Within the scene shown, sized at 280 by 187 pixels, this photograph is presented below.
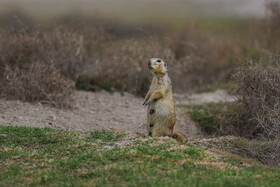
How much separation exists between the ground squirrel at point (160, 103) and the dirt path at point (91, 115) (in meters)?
2.08

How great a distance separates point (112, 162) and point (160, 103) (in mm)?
1592

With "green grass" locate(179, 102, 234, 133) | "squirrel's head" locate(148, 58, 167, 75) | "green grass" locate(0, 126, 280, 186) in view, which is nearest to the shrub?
"green grass" locate(0, 126, 280, 186)

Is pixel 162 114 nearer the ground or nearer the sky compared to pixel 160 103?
nearer the ground

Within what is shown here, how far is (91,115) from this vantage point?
10.6 metres

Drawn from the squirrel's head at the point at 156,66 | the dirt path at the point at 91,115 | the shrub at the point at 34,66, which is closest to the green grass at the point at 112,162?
the squirrel's head at the point at 156,66

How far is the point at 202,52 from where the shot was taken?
652 inches

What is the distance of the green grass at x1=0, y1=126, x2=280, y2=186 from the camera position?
19.6ft

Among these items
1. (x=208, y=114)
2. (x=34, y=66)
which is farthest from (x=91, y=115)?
(x=208, y=114)

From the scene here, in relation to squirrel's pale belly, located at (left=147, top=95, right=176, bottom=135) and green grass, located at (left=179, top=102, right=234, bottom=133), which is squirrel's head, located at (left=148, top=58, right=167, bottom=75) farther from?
green grass, located at (left=179, top=102, right=234, bottom=133)

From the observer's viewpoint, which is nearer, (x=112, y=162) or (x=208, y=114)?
(x=112, y=162)

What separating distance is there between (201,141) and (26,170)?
3243mm

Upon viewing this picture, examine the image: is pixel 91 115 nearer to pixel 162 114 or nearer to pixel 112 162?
pixel 162 114

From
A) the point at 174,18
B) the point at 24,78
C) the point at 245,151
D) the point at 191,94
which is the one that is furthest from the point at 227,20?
the point at 245,151

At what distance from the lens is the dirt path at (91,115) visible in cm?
941
